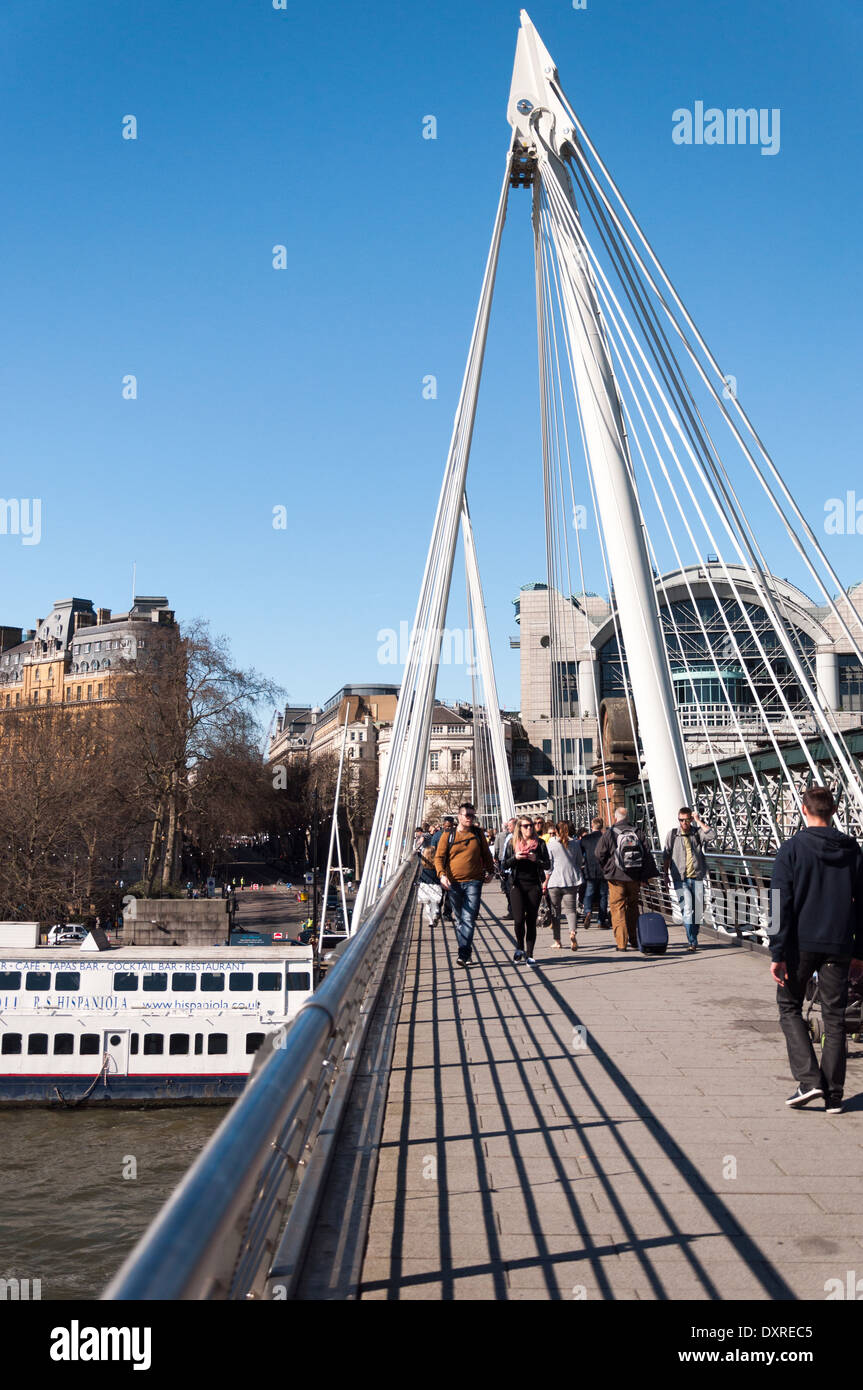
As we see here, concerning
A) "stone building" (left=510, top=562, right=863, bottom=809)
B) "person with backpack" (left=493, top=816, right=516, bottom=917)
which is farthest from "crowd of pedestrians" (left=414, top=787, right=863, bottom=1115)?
"stone building" (left=510, top=562, right=863, bottom=809)

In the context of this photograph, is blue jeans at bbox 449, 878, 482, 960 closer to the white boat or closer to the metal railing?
the metal railing

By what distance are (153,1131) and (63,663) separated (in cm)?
8750

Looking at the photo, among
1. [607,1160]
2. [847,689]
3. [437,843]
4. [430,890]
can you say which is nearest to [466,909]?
[437,843]

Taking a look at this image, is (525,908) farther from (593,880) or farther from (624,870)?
(593,880)

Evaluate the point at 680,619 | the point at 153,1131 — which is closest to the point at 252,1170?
the point at 153,1131

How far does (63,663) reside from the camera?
368 ft

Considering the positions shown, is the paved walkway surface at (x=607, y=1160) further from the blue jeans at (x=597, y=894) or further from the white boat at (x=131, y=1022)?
the white boat at (x=131, y=1022)

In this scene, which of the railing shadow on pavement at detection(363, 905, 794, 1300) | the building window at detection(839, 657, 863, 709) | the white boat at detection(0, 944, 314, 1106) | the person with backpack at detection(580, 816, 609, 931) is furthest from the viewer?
the building window at detection(839, 657, 863, 709)

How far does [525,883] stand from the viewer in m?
10.6

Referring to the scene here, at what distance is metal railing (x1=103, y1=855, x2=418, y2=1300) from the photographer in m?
1.70

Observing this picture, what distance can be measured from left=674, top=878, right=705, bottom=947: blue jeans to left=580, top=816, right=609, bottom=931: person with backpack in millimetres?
2292

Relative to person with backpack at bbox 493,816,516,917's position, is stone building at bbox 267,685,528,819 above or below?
above

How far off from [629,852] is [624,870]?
222 mm

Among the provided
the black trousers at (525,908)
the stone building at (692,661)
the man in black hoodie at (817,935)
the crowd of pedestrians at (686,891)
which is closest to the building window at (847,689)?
the stone building at (692,661)
